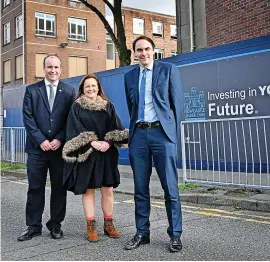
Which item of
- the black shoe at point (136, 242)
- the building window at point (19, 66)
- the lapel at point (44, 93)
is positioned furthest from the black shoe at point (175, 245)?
the building window at point (19, 66)

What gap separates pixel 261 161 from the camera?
771 cm

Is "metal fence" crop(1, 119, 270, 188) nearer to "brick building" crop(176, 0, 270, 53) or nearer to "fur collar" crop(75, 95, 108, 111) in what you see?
"fur collar" crop(75, 95, 108, 111)

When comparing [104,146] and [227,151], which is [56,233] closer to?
[104,146]

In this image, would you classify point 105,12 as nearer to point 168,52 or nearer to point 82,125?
point 168,52

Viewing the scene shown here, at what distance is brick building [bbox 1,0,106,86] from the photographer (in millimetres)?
33750

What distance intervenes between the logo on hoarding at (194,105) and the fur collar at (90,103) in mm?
5055

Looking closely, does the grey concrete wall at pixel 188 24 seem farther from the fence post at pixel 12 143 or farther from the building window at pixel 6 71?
the building window at pixel 6 71

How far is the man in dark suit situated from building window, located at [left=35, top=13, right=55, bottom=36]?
31.2 meters

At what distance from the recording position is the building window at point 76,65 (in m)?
35.8

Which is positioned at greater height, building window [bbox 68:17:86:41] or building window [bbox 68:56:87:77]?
building window [bbox 68:17:86:41]

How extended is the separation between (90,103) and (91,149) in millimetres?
504

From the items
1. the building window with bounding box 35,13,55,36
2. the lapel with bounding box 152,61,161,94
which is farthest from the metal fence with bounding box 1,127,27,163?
the building window with bounding box 35,13,55,36

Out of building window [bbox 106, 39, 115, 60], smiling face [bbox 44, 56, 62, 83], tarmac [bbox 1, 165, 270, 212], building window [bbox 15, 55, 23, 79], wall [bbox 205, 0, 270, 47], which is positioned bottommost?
tarmac [bbox 1, 165, 270, 212]

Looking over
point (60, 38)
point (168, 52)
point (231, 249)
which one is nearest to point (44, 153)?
point (231, 249)
